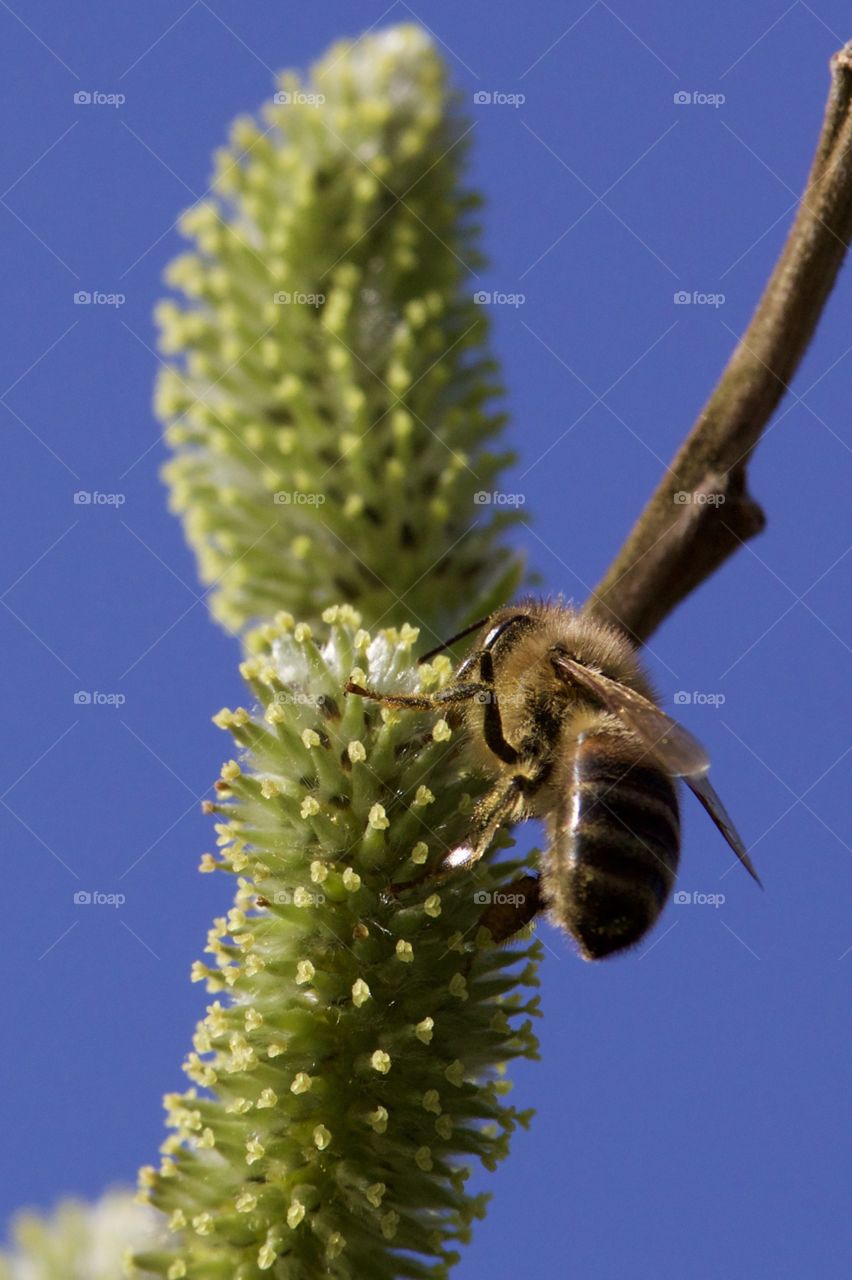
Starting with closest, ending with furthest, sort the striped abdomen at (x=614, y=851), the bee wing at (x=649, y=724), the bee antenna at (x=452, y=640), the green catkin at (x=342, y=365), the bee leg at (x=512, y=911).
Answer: the bee wing at (x=649, y=724), the striped abdomen at (x=614, y=851), the bee leg at (x=512, y=911), the bee antenna at (x=452, y=640), the green catkin at (x=342, y=365)

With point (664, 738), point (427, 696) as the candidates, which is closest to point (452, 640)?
point (427, 696)

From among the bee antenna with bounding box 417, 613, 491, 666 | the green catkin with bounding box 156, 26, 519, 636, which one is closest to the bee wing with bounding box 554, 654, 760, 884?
the bee antenna with bounding box 417, 613, 491, 666

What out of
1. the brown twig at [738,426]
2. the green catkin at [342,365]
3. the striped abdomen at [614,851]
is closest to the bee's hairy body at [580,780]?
the striped abdomen at [614,851]

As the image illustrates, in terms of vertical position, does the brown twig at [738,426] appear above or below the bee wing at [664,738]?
above

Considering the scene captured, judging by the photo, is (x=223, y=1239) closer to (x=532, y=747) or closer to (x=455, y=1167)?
(x=455, y=1167)

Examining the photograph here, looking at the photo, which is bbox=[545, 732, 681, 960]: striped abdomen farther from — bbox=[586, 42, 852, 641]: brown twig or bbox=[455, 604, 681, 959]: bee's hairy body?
bbox=[586, 42, 852, 641]: brown twig

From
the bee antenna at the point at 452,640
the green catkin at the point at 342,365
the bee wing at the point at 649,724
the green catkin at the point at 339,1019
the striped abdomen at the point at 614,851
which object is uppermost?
the green catkin at the point at 342,365

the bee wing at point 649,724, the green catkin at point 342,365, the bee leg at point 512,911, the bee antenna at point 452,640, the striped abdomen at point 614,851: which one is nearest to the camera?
the bee wing at point 649,724

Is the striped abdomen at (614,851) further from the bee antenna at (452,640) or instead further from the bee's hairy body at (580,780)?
the bee antenna at (452,640)
